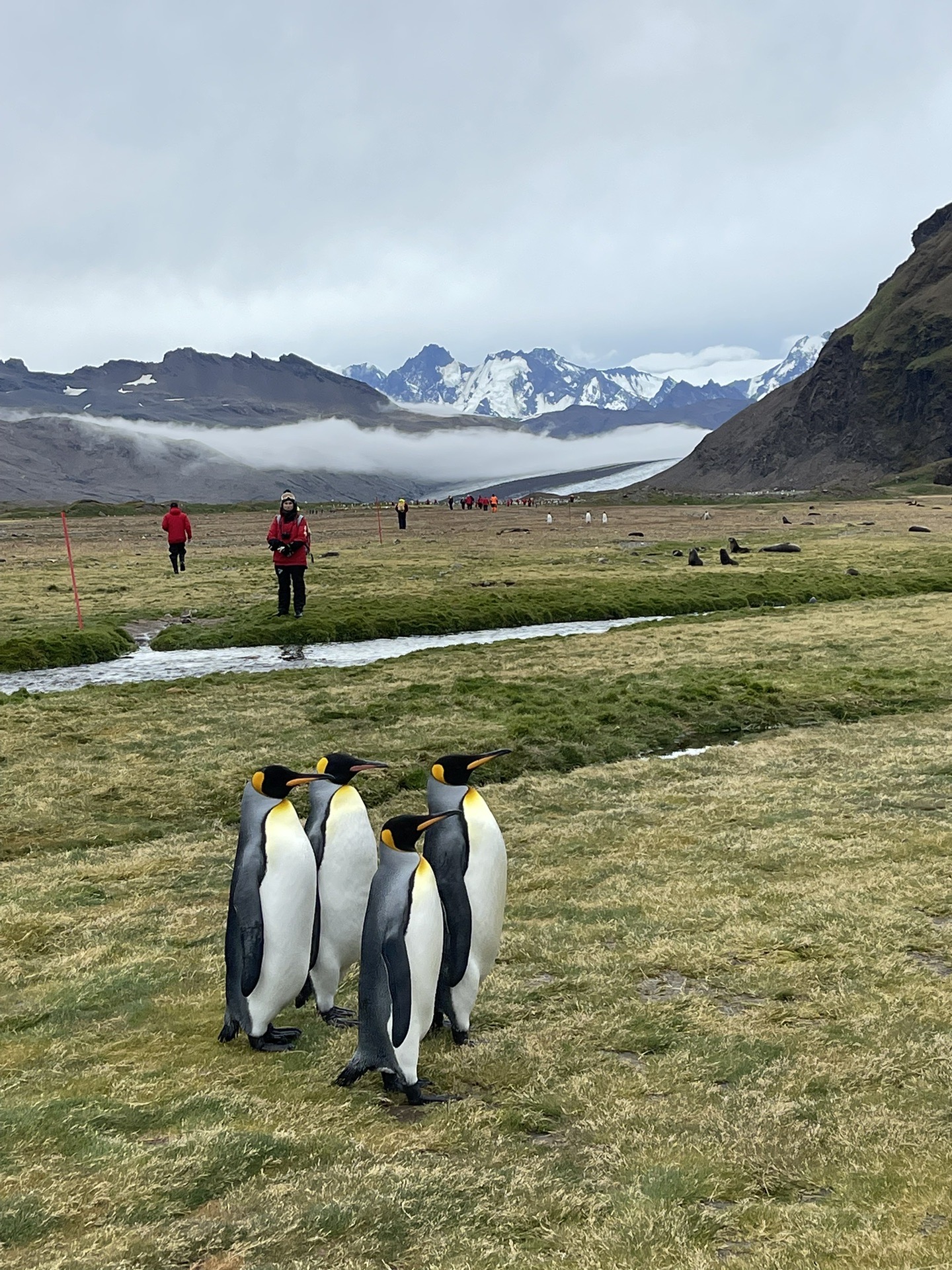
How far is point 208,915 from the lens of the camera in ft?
30.8

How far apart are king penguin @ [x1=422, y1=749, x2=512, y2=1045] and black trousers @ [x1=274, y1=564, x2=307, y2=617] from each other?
825 inches

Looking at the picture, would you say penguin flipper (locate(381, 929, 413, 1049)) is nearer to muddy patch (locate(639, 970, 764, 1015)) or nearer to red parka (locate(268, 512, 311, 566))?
muddy patch (locate(639, 970, 764, 1015))

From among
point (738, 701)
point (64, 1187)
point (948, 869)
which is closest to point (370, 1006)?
point (64, 1187)

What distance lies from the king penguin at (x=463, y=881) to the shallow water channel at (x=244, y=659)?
48.4ft

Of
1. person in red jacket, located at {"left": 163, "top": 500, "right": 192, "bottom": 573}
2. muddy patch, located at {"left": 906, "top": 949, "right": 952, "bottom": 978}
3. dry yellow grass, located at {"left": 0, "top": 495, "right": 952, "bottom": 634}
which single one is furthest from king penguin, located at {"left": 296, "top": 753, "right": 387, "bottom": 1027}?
person in red jacket, located at {"left": 163, "top": 500, "right": 192, "bottom": 573}

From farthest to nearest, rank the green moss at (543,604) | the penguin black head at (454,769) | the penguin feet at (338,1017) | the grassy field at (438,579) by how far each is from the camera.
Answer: the grassy field at (438,579) → the green moss at (543,604) → the penguin feet at (338,1017) → the penguin black head at (454,769)

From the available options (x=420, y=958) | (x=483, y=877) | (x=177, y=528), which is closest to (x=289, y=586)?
(x=177, y=528)

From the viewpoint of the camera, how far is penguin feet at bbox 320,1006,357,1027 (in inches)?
286

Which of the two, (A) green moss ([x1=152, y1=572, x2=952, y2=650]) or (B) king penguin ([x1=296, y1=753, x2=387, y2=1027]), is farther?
(A) green moss ([x1=152, y1=572, x2=952, y2=650])

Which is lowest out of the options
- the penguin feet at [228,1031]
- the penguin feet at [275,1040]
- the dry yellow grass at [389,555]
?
the dry yellow grass at [389,555]

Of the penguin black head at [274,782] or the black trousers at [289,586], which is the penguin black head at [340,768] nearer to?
the penguin black head at [274,782]

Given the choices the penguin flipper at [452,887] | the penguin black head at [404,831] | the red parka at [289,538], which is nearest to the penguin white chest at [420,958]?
the penguin black head at [404,831]

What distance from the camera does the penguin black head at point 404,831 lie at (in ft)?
21.0

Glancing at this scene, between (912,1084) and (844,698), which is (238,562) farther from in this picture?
(912,1084)
